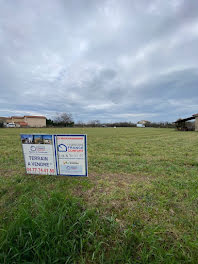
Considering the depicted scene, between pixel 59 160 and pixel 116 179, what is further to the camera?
pixel 116 179

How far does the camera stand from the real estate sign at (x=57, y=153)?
8.57 feet

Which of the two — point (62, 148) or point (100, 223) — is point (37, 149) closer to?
point (62, 148)

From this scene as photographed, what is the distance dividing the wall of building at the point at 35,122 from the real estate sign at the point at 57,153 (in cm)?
5634

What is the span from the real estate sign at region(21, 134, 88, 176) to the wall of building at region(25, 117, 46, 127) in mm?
56342

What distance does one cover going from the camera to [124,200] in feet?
6.79

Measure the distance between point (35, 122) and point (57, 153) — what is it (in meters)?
63.4

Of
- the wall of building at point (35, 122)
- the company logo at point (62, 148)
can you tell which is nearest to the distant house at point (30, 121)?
the wall of building at point (35, 122)

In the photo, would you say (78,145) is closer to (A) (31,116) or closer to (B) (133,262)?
(B) (133,262)

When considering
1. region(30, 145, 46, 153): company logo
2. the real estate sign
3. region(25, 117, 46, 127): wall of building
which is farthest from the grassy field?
region(25, 117, 46, 127): wall of building

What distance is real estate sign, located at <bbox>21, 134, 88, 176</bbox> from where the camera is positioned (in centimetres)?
261

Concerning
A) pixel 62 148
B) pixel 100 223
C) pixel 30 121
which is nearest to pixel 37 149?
pixel 62 148

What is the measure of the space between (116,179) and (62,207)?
5.18 ft

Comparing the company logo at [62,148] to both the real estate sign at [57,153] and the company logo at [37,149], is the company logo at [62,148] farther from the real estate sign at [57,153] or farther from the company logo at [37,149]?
the company logo at [37,149]

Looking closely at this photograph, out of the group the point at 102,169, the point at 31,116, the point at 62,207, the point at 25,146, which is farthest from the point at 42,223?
the point at 31,116
